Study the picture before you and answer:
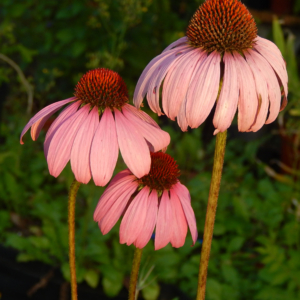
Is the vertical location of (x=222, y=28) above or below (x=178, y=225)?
above

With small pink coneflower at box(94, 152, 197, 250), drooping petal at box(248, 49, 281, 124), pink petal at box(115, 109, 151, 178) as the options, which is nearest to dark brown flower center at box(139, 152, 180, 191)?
small pink coneflower at box(94, 152, 197, 250)

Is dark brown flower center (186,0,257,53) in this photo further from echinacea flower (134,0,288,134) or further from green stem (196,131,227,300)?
green stem (196,131,227,300)

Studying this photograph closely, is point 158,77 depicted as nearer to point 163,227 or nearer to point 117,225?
point 163,227

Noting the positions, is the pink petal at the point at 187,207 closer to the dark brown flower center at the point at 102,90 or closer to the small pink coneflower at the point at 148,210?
the small pink coneflower at the point at 148,210

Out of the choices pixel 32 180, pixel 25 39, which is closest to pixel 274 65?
pixel 32 180

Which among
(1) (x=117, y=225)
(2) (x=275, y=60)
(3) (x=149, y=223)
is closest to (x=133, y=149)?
(3) (x=149, y=223)

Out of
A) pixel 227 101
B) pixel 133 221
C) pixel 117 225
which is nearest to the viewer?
pixel 227 101
